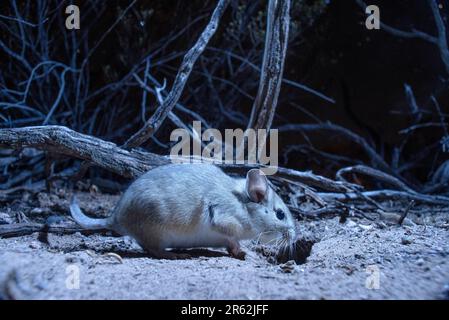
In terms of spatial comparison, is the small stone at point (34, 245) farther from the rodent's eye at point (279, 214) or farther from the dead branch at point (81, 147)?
the rodent's eye at point (279, 214)

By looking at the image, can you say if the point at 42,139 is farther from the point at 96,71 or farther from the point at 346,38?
the point at 346,38

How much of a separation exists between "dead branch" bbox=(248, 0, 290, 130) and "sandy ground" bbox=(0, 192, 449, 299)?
56.4 inches

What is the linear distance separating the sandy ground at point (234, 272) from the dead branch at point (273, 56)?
4.70ft

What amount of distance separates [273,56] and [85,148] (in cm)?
200

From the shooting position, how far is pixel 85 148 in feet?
14.5

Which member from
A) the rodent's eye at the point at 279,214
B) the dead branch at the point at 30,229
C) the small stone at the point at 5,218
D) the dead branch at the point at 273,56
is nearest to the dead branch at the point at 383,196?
the dead branch at the point at 273,56

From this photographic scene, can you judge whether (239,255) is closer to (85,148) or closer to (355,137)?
(85,148)

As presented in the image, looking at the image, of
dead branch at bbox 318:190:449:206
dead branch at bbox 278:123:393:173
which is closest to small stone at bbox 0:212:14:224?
dead branch at bbox 318:190:449:206

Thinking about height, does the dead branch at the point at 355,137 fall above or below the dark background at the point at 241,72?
below

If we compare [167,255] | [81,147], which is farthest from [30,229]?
[167,255]

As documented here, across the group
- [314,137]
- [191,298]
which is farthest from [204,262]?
[314,137]

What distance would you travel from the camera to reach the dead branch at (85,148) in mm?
4305

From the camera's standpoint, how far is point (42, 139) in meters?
4.32
